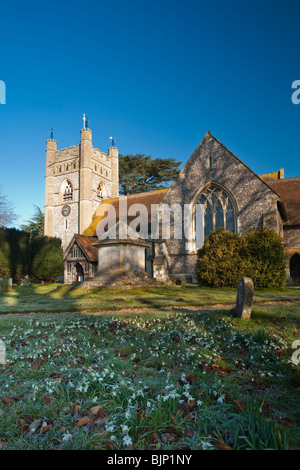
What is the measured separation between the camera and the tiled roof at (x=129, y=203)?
28.1 meters

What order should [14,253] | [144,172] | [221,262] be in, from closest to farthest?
[221,262] → [14,253] → [144,172]

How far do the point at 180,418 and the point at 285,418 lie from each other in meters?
0.83

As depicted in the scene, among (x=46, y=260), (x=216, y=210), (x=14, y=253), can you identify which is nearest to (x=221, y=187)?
(x=216, y=210)

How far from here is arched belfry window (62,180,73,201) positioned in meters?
37.8

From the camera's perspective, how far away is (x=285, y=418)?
7.99 ft

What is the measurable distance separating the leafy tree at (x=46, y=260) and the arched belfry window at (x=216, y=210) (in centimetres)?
1384

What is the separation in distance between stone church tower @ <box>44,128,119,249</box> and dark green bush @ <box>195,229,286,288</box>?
20858 mm

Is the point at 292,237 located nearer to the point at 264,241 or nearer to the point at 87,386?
the point at 264,241

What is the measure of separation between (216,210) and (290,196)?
6.58 meters

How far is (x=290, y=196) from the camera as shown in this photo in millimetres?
23156

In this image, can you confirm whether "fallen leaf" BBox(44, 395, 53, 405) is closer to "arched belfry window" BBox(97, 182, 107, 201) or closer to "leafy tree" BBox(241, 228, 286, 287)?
"leafy tree" BBox(241, 228, 286, 287)

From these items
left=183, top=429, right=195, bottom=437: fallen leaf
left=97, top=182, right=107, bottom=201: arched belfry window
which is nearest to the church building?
left=97, top=182, right=107, bottom=201: arched belfry window

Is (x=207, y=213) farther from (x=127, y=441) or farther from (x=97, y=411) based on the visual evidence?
(x=127, y=441)

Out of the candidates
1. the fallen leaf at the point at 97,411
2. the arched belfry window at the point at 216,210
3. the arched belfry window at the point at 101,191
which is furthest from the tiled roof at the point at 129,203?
the fallen leaf at the point at 97,411
